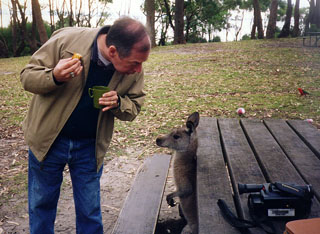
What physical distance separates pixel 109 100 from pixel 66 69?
34cm

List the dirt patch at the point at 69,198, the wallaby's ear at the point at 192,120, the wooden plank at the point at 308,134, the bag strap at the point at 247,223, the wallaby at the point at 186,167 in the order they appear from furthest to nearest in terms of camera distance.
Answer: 1. the dirt patch at the point at 69,198
2. the wallaby's ear at the point at 192,120
3. the wallaby at the point at 186,167
4. the wooden plank at the point at 308,134
5. the bag strap at the point at 247,223

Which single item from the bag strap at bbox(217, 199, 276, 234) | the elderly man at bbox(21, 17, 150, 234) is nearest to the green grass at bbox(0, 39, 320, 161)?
the elderly man at bbox(21, 17, 150, 234)

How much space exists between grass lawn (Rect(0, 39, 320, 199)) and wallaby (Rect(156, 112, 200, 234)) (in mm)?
1723

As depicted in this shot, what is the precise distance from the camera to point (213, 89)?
898 centimetres

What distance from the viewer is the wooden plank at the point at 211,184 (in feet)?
5.80

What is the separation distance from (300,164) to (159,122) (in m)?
4.18

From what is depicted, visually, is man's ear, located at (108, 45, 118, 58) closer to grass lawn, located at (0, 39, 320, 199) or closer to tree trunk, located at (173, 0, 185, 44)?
grass lawn, located at (0, 39, 320, 199)

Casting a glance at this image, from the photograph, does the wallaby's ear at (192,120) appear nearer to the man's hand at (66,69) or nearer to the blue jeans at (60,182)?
the blue jeans at (60,182)

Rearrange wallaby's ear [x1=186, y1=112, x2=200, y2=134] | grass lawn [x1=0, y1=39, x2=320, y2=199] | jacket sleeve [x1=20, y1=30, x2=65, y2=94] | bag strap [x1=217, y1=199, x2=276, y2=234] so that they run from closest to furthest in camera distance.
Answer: bag strap [x1=217, y1=199, x2=276, y2=234] → jacket sleeve [x1=20, y1=30, x2=65, y2=94] → wallaby's ear [x1=186, y1=112, x2=200, y2=134] → grass lawn [x1=0, y1=39, x2=320, y2=199]

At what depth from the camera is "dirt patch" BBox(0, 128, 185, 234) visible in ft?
11.1

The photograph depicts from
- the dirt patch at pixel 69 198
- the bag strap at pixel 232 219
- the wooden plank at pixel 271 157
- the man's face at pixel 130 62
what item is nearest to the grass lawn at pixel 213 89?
the dirt patch at pixel 69 198

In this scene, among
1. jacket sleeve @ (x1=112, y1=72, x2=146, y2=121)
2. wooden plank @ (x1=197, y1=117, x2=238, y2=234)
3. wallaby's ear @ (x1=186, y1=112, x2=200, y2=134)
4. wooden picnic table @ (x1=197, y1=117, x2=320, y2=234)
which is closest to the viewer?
wooden plank @ (x1=197, y1=117, x2=238, y2=234)

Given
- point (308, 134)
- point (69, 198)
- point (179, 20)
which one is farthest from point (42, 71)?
point (179, 20)

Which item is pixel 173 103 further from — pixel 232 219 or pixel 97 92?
pixel 232 219
